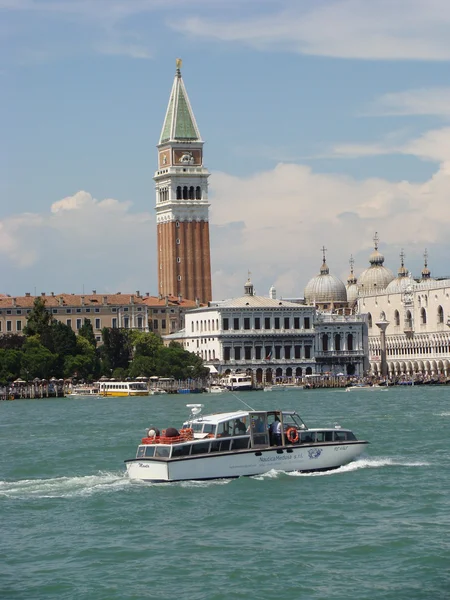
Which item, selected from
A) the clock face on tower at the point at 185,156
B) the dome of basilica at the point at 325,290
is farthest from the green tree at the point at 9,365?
the dome of basilica at the point at 325,290

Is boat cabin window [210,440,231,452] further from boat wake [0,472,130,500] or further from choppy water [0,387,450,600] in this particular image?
boat wake [0,472,130,500]

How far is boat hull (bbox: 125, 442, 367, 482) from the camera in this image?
28.4 m

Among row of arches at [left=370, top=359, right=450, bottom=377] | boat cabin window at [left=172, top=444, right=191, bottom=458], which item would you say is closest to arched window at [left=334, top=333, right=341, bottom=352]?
row of arches at [left=370, top=359, right=450, bottom=377]

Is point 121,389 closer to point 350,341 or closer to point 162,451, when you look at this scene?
point 350,341

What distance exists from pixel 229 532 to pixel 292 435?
20.9 feet

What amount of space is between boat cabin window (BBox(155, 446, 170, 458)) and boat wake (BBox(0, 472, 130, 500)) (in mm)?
857

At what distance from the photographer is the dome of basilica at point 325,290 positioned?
470ft

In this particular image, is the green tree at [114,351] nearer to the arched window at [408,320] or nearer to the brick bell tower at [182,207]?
the brick bell tower at [182,207]

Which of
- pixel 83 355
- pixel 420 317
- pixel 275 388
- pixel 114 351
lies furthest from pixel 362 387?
pixel 420 317

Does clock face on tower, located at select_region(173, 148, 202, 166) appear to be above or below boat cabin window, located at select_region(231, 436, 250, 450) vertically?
above

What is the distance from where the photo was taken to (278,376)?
381 feet

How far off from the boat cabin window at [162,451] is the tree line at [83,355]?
62661 millimetres

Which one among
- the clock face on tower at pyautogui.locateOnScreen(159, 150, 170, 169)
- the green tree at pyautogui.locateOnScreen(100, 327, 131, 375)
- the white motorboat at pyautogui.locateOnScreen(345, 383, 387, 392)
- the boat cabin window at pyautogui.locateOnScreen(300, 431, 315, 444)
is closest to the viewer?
the boat cabin window at pyautogui.locateOnScreen(300, 431, 315, 444)

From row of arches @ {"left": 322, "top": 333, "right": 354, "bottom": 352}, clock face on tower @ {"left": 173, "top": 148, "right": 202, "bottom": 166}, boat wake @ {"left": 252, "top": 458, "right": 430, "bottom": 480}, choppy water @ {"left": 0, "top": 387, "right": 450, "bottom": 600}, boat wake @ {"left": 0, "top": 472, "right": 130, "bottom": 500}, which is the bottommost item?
choppy water @ {"left": 0, "top": 387, "right": 450, "bottom": 600}
